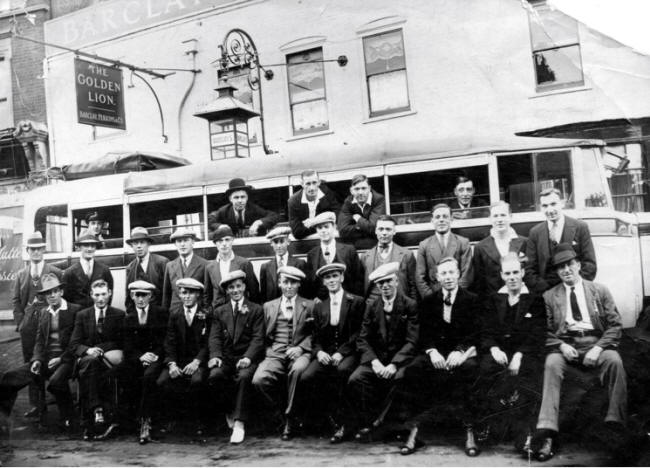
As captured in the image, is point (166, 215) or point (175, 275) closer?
point (175, 275)

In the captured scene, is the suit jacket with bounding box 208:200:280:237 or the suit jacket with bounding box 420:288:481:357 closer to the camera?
the suit jacket with bounding box 420:288:481:357

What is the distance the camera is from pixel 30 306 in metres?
3.62

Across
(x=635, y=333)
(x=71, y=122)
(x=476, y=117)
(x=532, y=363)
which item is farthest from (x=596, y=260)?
(x=71, y=122)

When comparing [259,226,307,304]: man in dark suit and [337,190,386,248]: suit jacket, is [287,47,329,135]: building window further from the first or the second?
[259,226,307,304]: man in dark suit

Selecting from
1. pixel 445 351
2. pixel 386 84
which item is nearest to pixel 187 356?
pixel 445 351

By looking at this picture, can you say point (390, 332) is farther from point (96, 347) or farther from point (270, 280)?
point (96, 347)

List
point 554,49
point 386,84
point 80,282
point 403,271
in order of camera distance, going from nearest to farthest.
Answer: point 554,49 → point 403,271 → point 80,282 → point 386,84

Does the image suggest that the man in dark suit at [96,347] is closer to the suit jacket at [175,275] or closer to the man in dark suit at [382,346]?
the suit jacket at [175,275]

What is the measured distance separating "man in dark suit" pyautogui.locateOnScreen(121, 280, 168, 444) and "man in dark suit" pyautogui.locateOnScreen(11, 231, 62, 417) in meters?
0.62

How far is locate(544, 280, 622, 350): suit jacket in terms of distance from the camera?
2.45m

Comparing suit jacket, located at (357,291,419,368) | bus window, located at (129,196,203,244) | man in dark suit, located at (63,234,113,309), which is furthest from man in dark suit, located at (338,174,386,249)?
man in dark suit, located at (63,234,113,309)

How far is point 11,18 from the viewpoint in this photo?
375 centimetres

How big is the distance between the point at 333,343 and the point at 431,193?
4.09ft

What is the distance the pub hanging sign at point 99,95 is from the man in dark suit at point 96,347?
154cm
